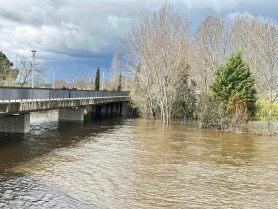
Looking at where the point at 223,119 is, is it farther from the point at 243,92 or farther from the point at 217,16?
the point at 217,16

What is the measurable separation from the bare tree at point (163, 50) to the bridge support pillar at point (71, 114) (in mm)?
8958

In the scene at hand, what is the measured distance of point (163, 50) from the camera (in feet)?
112

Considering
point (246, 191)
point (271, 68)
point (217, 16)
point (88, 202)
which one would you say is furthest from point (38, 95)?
point (217, 16)

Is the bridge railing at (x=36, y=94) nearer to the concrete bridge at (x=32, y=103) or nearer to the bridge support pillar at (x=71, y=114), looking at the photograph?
the concrete bridge at (x=32, y=103)

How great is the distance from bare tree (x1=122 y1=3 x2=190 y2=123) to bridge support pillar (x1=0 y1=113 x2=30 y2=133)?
16266mm

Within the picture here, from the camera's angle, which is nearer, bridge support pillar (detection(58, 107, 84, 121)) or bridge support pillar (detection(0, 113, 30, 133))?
bridge support pillar (detection(0, 113, 30, 133))

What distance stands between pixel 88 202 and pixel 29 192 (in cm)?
219

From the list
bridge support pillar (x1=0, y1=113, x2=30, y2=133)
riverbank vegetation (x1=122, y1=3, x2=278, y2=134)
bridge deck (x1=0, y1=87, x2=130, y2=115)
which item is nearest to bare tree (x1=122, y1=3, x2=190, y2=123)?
riverbank vegetation (x1=122, y1=3, x2=278, y2=134)

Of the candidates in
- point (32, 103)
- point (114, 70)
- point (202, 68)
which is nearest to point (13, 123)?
point (32, 103)

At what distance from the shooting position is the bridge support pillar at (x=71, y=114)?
35.2m

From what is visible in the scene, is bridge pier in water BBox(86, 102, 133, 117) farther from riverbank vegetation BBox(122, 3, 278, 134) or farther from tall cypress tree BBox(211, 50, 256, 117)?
tall cypress tree BBox(211, 50, 256, 117)

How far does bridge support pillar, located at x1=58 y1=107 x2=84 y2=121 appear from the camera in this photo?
35.2 metres

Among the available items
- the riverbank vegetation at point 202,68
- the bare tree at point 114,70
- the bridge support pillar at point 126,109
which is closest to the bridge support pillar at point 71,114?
the riverbank vegetation at point 202,68

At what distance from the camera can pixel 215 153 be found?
1802 centimetres
